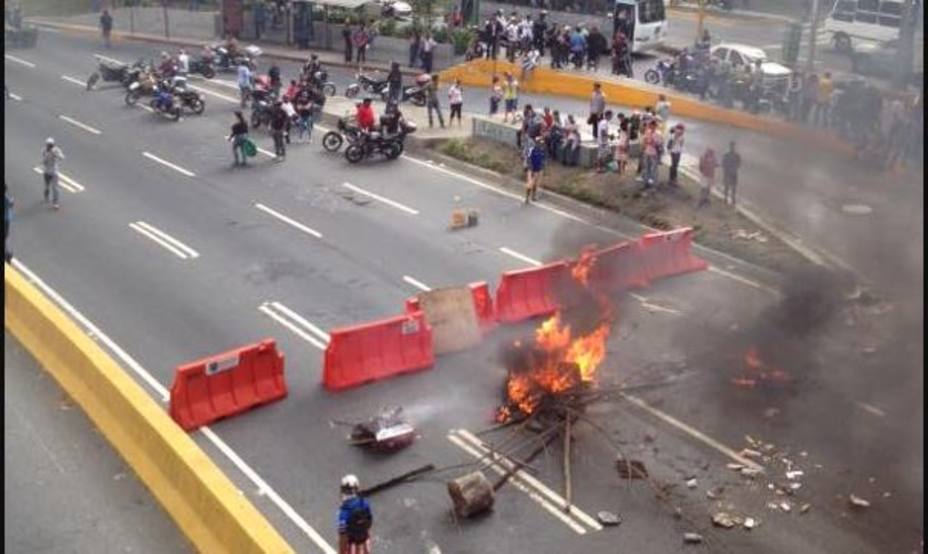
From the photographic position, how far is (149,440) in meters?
11.8

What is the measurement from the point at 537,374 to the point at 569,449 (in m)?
1.70

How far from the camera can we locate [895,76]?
2625 centimetres

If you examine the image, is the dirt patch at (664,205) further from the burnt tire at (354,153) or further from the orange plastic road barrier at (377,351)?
the orange plastic road barrier at (377,351)

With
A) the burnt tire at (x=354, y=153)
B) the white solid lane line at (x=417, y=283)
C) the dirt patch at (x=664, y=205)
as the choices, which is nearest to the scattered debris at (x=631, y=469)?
the white solid lane line at (x=417, y=283)

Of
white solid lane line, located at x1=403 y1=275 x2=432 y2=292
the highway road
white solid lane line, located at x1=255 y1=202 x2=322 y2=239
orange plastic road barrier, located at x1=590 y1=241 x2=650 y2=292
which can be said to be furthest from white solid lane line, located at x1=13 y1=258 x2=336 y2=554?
orange plastic road barrier, located at x1=590 y1=241 x2=650 y2=292

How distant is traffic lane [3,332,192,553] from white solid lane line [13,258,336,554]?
1.13 m

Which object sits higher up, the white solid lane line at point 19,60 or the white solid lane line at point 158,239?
the white solid lane line at point 19,60

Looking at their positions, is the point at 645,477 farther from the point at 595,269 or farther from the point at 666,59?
the point at 666,59

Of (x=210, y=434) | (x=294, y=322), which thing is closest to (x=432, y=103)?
(x=294, y=322)

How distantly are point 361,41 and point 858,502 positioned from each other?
1186 inches

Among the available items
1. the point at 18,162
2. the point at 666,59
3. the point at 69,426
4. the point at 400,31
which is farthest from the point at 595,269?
the point at 400,31

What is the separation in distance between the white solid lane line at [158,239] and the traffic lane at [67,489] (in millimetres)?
5949

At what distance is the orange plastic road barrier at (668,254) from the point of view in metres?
18.9

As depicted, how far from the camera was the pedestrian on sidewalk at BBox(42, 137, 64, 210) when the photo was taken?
72.1 feet
